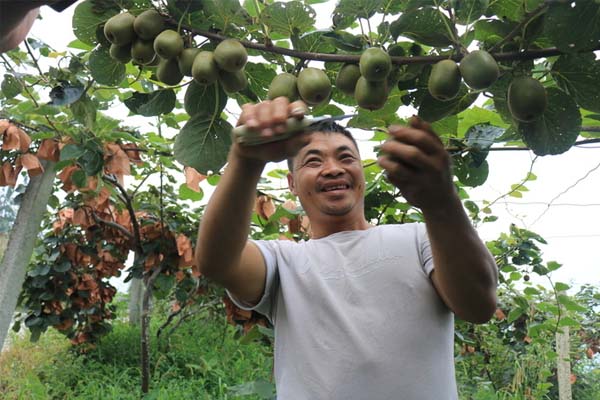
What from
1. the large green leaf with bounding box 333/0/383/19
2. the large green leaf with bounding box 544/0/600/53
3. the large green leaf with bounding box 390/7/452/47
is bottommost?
the large green leaf with bounding box 544/0/600/53

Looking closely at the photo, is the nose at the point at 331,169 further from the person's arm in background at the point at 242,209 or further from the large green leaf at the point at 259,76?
the large green leaf at the point at 259,76

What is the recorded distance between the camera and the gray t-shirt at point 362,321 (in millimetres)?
1219

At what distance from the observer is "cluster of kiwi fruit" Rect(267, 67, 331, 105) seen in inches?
33.2

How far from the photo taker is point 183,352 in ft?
19.1

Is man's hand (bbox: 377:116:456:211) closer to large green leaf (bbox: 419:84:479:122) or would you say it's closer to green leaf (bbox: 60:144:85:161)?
large green leaf (bbox: 419:84:479:122)

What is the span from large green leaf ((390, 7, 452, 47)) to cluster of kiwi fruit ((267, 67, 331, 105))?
0.43ft

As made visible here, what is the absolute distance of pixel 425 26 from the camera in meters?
0.80

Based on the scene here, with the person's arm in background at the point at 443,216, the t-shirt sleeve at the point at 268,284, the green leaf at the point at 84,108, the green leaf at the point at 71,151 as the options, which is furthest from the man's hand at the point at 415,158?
the green leaf at the point at 71,151

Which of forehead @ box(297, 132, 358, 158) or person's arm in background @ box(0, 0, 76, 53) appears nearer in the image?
person's arm in background @ box(0, 0, 76, 53)

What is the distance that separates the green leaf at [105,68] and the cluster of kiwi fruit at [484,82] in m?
0.63

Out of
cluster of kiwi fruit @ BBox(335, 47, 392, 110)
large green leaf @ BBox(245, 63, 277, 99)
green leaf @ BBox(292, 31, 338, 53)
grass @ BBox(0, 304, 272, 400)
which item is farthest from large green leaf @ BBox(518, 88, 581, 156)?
grass @ BBox(0, 304, 272, 400)

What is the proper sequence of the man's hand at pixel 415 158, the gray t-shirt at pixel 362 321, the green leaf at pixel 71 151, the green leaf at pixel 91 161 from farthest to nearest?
1. the green leaf at pixel 91 161
2. the green leaf at pixel 71 151
3. the gray t-shirt at pixel 362 321
4. the man's hand at pixel 415 158

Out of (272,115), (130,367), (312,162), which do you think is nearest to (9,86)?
(312,162)

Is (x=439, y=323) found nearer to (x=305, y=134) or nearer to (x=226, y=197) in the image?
(x=226, y=197)
